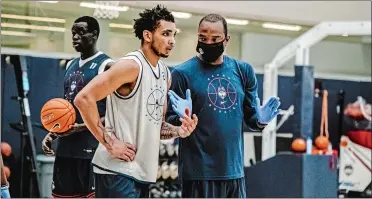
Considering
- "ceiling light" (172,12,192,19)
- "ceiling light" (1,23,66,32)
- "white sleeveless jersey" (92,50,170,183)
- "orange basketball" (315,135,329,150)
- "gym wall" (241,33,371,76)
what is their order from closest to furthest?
"white sleeveless jersey" (92,50,170,183), "ceiling light" (1,23,66,32), "ceiling light" (172,12,192,19), "orange basketball" (315,135,329,150), "gym wall" (241,33,371,76)

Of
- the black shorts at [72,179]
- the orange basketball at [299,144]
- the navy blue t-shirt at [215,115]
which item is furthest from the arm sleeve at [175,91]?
the orange basketball at [299,144]

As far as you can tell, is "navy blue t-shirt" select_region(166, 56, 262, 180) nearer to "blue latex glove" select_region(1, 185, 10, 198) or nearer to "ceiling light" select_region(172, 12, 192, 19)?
"ceiling light" select_region(172, 12, 192, 19)

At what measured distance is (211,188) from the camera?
4.30 m

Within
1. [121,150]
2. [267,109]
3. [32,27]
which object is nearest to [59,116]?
[121,150]

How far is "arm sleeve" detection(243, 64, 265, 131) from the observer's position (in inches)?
168

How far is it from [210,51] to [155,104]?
49 centimetres

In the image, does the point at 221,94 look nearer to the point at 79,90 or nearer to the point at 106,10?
the point at 79,90

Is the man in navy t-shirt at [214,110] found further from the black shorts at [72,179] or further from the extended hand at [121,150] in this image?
the black shorts at [72,179]

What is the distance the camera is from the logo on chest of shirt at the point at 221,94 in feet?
13.6

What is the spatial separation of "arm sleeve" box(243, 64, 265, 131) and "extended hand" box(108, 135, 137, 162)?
29.9 inches

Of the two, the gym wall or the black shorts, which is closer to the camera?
the black shorts

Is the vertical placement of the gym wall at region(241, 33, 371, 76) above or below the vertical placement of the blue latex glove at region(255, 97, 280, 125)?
above

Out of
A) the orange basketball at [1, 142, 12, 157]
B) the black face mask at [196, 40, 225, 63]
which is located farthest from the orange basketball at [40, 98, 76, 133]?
the orange basketball at [1, 142, 12, 157]

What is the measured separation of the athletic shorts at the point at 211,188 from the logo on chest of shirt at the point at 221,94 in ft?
1.57
